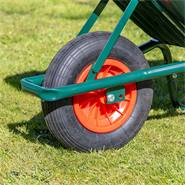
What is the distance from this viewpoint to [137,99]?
4.02m

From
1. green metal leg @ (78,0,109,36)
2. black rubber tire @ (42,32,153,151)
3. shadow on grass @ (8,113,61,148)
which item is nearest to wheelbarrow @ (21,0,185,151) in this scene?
black rubber tire @ (42,32,153,151)

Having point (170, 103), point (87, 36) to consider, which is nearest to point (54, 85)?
point (87, 36)

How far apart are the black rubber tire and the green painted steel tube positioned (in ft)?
0.40

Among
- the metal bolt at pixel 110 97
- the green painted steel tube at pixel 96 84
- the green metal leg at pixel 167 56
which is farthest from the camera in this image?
the green metal leg at pixel 167 56

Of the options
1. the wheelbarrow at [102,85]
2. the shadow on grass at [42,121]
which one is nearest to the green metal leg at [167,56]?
the shadow on grass at [42,121]

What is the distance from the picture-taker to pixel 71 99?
12.5 ft

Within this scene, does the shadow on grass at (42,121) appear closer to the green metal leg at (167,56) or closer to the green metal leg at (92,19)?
the green metal leg at (167,56)

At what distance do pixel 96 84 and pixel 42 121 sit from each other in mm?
1012

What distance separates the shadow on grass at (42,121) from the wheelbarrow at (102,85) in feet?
1.09

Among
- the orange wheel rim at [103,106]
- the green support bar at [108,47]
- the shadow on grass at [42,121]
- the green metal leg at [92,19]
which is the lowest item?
the shadow on grass at [42,121]

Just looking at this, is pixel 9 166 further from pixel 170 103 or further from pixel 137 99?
pixel 170 103

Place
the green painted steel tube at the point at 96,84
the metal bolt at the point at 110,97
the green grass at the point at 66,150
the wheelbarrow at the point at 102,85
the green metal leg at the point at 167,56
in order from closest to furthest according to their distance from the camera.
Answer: the green grass at the point at 66,150, the green painted steel tube at the point at 96,84, the wheelbarrow at the point at 102,85, the metal bolt at the point at 110,97, the green metal leg at the point at 167,56

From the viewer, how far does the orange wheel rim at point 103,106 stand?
385 centimetres

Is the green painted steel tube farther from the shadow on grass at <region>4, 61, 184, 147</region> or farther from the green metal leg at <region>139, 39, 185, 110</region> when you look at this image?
the green metal leg at <region>139, 39, 185, 110</region>
